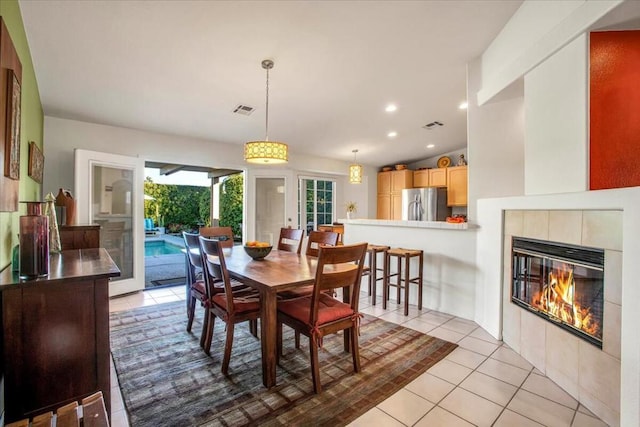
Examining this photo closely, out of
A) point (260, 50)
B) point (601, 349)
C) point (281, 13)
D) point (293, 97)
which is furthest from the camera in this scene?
point (293, 97)

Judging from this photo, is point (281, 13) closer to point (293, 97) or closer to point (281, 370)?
point (293, 97)

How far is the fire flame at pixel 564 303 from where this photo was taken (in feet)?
6.15

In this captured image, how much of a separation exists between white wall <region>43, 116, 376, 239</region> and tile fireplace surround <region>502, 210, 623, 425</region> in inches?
166

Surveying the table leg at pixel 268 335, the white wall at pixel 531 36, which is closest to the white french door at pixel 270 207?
the white wall at pixel 531 36

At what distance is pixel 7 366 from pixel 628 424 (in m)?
2.90

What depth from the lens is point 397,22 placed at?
258 centimetres

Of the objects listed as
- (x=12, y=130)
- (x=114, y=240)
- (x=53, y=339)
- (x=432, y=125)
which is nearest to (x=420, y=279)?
(x=432, y=125)

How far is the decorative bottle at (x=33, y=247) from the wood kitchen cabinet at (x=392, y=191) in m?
6.62

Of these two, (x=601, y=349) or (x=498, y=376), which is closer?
(x=601, y=349)

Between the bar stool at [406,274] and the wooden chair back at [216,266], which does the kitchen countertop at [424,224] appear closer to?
the bar stool at [406,274]

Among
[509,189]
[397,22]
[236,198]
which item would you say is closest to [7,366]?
[397,22]

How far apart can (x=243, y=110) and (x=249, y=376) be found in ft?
10.5

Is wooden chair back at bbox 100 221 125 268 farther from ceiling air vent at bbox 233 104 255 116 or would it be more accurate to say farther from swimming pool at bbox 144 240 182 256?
swimming pool at bbox 144 240 182 256

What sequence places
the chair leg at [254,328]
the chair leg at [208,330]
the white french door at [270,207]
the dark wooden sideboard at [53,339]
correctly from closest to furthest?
the dark wooden sideboard at [53,339] < the chair leg at [208,330] < the chair leg at [254,328] < the white french door at [270,207]
